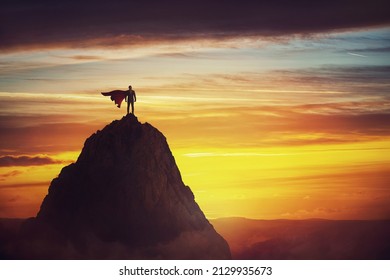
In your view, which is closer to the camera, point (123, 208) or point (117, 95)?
point (117, 95)

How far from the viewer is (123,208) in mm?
33219

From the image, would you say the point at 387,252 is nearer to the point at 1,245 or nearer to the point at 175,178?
the point at 175,178

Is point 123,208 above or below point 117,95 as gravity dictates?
below

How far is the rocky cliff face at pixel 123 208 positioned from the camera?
3209 centimetres

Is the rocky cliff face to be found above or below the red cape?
below

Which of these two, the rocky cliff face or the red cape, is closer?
the red cape

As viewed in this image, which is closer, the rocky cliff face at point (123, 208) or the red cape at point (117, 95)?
the red cape at point (117, 95)

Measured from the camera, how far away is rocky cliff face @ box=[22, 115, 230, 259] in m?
32.1

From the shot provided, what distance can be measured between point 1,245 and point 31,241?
97cm

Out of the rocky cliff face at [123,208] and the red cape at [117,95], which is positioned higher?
the red cape at [117,95]
